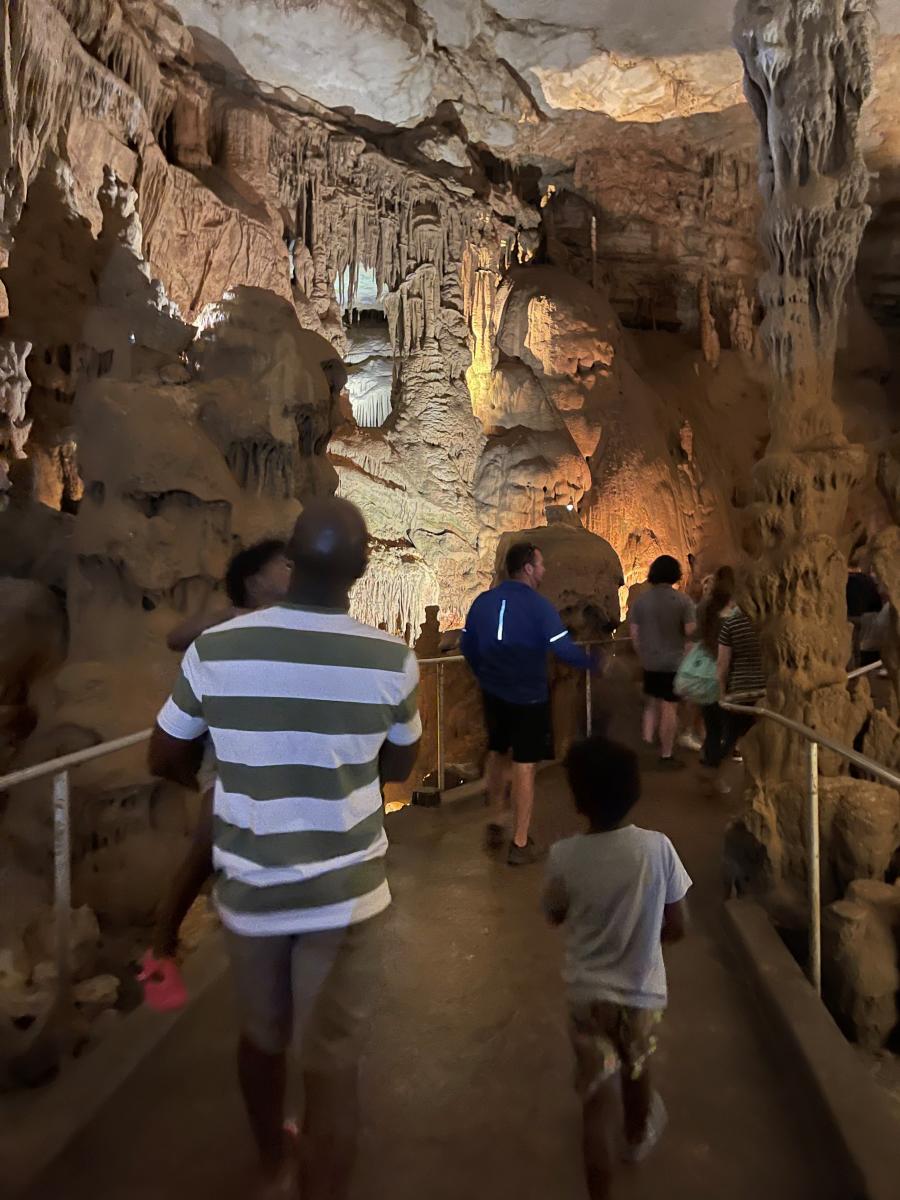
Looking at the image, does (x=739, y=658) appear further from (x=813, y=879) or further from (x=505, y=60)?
(x=505, y=60)

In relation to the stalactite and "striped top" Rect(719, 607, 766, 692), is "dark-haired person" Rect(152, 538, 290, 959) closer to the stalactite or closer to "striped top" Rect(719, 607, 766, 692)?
the stalactite

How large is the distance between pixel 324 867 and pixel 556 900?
648mm

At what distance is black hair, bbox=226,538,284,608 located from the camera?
255 cm

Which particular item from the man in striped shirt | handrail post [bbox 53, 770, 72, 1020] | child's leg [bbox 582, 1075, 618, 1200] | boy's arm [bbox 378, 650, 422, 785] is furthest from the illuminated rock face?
the man in striped shirt

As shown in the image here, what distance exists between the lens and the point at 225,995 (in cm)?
300

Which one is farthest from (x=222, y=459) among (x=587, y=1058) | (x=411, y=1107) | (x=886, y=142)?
(x=886, y=142)

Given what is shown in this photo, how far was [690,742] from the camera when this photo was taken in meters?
7.51

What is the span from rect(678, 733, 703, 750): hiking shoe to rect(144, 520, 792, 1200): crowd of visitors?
5.53m

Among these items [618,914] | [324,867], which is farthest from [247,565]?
[618,914]

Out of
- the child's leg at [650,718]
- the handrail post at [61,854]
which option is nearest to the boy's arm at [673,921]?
the handrail post at [61,854]

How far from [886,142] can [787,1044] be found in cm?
1603

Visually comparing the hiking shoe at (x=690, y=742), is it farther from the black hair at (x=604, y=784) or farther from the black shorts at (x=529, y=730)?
the black hair at (x=604, y=784)

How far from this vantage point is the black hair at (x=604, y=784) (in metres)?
2.13

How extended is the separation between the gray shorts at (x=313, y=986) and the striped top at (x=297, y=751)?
0.04m
